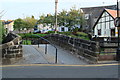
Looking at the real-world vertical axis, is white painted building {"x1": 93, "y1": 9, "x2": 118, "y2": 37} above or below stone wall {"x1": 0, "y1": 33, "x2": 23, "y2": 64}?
above

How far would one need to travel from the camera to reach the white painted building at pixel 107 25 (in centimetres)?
3944

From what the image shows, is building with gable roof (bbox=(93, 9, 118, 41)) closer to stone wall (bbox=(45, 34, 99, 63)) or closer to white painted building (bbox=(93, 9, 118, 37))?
white painted building (bbox=(93, 9, 118, 37))

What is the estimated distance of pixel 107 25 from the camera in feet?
136

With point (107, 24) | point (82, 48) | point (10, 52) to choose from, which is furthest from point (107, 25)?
point (10, 52)

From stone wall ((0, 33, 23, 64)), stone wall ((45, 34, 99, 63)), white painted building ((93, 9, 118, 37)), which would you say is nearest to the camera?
stone wall ((0, 33, 23, 64))

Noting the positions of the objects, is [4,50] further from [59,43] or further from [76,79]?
[59,43]

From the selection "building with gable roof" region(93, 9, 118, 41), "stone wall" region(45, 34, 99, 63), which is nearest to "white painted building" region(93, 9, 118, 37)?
"building with gable roof" region(93, 9, 118, 41)

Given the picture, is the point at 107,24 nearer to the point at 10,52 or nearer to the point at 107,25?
the point at 107,25

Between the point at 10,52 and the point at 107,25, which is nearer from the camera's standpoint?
the point at 10,52

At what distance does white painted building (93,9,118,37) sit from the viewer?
3944 centimetres

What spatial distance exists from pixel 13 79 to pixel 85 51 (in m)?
6.05

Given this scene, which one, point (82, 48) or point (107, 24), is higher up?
point (107, 24)

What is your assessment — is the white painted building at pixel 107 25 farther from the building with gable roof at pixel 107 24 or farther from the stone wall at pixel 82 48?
the stone wall at pixel 82 48

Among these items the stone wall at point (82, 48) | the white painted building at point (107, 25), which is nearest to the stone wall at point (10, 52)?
the stone wall at point (82, 48)
